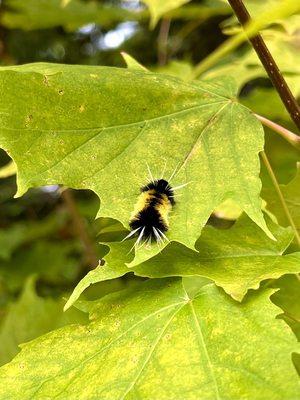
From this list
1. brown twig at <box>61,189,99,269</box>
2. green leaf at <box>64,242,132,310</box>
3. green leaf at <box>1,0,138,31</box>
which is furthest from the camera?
green leaf at <box>1,0,138,31</box>

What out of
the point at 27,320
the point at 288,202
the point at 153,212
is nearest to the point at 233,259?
the point at 153,212

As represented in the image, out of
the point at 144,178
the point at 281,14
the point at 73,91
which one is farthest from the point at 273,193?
the point at 281,14

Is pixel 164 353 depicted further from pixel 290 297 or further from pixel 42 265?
pixel 42 265

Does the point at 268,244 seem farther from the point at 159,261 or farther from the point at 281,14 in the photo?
the point at 281,14

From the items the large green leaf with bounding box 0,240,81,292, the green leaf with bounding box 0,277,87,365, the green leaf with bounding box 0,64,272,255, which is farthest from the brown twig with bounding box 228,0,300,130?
the large green leaf with bounding box 0,240,81,292

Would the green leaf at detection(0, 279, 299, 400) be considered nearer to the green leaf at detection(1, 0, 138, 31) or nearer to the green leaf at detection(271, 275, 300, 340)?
the green leaf at detection(271, 275, 300, 340)

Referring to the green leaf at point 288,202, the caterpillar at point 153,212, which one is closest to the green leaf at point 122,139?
the caterpillar at point 153,212
